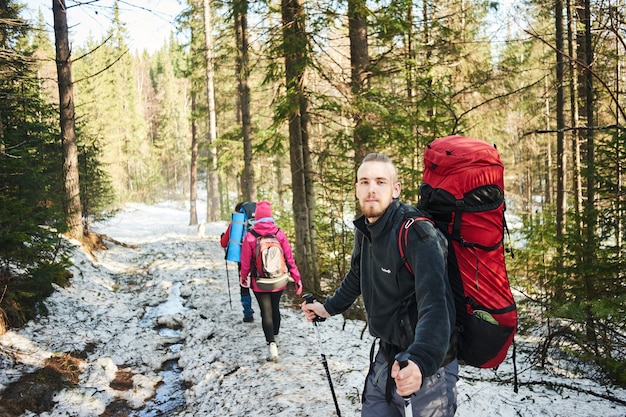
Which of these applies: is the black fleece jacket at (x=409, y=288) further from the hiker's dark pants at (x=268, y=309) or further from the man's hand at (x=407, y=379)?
the hiker's dark pants at (x=268, y=309)

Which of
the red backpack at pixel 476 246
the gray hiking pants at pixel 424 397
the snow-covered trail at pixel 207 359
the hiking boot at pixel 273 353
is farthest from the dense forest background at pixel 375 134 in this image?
the hiking boot at pixel 273 353

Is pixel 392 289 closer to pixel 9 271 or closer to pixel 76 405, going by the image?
pixel 76 405

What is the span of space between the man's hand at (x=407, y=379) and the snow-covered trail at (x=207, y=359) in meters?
3.21

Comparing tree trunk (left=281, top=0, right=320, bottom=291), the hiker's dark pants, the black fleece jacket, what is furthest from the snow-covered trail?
the black fleece jacket

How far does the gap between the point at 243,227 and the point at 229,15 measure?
5525mm

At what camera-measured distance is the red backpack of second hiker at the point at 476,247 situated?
7.43 feet

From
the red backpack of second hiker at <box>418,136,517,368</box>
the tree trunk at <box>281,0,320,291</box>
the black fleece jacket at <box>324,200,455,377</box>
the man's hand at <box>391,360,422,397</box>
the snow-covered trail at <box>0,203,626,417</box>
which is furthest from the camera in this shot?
the tree trunk at <box>281,0,320,291</box>

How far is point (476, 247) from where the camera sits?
7.61 ft

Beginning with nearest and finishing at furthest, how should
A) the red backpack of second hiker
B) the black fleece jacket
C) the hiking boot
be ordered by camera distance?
the black fleece jacket → the red backpack of second hiker → the hiking boot

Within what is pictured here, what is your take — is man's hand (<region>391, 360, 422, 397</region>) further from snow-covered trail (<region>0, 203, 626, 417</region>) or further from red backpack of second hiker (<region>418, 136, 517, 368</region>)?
snow-covered trail (<region>0, 203, 626, 417</region>)

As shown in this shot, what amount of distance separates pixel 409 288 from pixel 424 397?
0.62 metres

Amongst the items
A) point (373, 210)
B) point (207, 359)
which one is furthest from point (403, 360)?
point (207, 359)

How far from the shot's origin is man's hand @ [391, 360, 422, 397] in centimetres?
185

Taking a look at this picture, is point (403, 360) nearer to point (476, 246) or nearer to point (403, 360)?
point (403, 360)
